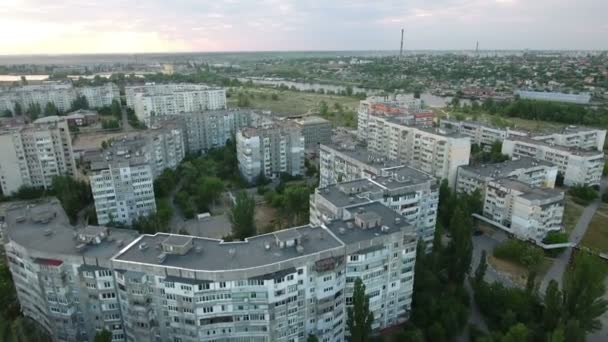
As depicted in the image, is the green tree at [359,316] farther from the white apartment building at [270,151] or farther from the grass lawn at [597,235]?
the white apartment building at [270,151]

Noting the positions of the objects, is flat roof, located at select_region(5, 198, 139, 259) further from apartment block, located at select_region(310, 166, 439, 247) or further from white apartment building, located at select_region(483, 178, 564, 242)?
white apartment building, located at select_region(483, 178, 564, 242)

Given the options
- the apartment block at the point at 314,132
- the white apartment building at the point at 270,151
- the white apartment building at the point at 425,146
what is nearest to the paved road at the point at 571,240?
the white apartment building at the point at 425,146

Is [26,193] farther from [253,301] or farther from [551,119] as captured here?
[551,119]

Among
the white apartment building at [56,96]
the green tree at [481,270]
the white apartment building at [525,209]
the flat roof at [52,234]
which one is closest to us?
the flat roof at [52,234]

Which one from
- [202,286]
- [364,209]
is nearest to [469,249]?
[364,209]

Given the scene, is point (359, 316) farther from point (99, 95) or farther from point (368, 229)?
point (99, 95)

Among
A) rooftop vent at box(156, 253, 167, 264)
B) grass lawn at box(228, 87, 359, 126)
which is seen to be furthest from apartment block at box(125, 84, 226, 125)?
rooftop vent at box(156, 253, 167, 264)
